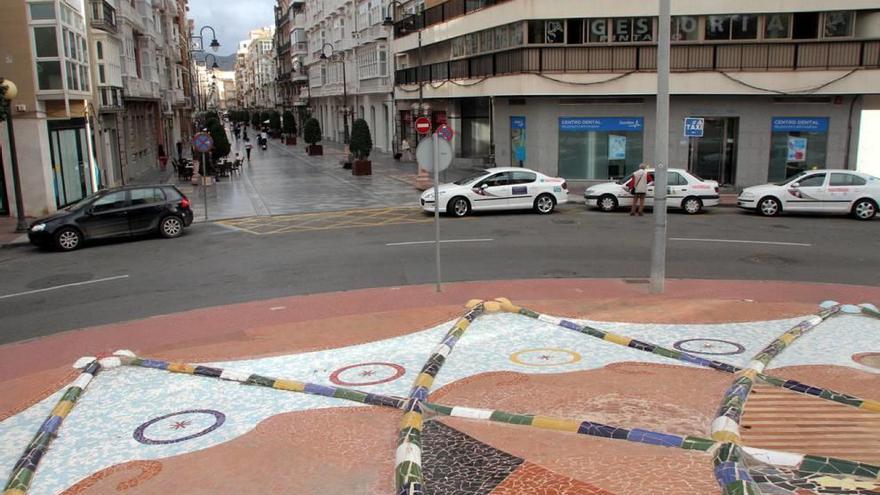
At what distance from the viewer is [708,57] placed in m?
29.7

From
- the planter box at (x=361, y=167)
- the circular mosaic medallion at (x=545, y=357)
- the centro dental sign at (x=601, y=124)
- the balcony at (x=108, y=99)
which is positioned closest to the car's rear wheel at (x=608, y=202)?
the centro dental sign at (x=601, y=124)

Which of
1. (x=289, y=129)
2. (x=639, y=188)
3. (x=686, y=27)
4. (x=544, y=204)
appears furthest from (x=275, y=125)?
(x=639, y=188)

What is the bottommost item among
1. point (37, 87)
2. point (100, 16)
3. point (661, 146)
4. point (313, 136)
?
point (313, 136)

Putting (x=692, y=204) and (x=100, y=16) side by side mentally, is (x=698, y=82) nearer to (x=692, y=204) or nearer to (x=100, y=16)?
(x=692, y=204)

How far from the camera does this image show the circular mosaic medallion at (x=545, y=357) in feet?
28.8

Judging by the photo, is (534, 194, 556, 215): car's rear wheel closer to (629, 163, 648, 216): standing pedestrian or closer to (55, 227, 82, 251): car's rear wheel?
(629, 163, 648, 216): standing pedestrian

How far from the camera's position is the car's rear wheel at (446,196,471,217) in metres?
23.5

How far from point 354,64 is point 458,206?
4061 centimetres

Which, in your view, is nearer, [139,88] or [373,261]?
[373,261]

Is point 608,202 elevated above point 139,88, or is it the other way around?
point 139,88

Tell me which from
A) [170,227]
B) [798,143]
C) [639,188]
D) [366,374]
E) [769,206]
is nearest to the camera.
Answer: [366,374]

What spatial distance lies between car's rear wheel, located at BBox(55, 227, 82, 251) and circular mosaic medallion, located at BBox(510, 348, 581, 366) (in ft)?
48.2

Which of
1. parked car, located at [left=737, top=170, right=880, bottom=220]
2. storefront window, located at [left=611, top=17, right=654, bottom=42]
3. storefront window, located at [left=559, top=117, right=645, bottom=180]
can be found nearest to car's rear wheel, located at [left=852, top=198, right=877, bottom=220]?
parked car, located at [left=737, top=170, right=880, bottom=220]

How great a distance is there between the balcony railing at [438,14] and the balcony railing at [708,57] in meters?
3.95
